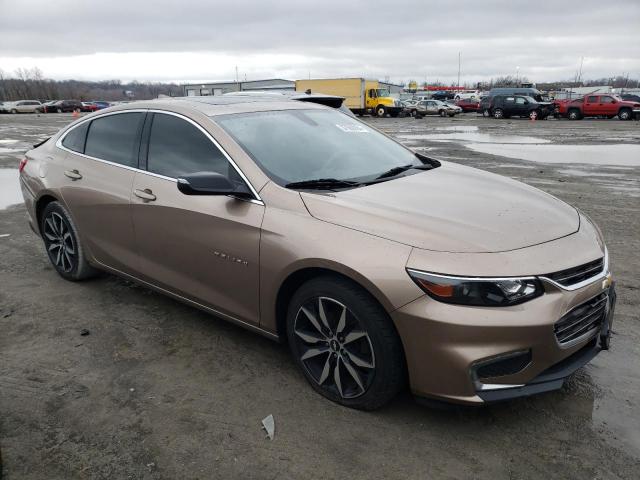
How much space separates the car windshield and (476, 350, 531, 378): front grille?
4.65 feet

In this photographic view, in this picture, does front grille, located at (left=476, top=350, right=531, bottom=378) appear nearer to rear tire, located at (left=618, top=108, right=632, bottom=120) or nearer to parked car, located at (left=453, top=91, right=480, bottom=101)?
rear tire, located at (left=618, top=108, right=632, bottom=120)

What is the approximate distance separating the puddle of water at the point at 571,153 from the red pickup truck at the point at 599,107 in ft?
57.2

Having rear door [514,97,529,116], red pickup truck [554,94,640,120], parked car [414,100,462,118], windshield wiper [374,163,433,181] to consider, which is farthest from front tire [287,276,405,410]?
parked car [414,100,462,118]

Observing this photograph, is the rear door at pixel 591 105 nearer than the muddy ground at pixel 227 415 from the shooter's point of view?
No

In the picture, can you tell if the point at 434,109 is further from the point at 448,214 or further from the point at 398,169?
the point at 448,214

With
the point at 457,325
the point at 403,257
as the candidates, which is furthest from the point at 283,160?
the point at 457,325

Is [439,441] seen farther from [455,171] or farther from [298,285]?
[455,171]

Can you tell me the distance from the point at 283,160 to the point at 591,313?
1.96 metres

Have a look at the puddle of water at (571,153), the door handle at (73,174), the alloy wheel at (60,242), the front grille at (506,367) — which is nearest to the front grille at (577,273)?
the front grille at (506,367)

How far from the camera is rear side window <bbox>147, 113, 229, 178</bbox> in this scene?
11.1 ft

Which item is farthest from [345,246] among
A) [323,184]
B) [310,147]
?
[310,147]

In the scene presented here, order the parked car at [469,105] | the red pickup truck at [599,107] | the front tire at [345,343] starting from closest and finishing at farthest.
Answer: the front tire at [345,343] → the red pickup truck at [599,107] → the parked car at [469,105]

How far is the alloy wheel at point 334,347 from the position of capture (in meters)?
2.75

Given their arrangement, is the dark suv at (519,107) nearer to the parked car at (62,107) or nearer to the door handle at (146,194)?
the door handle at (146,194)
